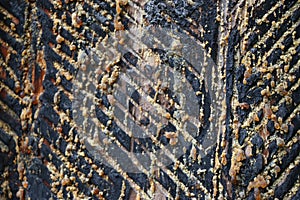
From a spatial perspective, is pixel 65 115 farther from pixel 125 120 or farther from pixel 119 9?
pixel 119 9

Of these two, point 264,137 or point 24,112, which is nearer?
point 264,137

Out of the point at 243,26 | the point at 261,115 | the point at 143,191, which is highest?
the point at 243,26

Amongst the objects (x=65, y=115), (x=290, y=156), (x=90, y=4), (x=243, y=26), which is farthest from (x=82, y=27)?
(x=290, y=156)

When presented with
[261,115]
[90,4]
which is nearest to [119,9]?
[90,4]

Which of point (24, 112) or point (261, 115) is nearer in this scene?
point (261, 115)

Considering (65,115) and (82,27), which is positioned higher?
(82,27)

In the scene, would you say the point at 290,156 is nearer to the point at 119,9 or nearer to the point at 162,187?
the point at 162,187
